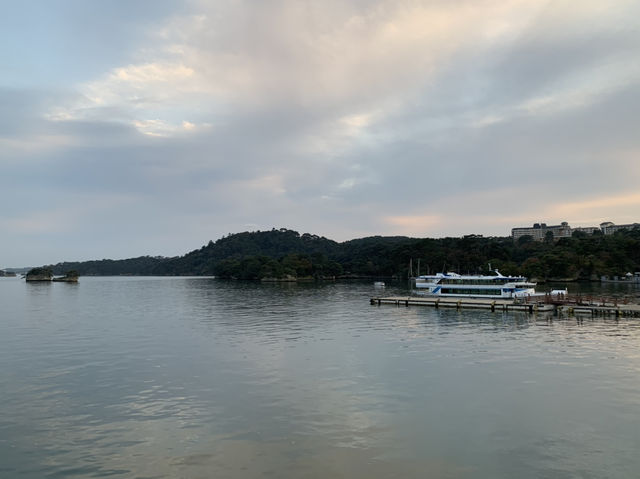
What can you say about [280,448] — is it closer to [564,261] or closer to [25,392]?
[25,392]

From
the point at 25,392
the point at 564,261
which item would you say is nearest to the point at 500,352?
the point at 25,392

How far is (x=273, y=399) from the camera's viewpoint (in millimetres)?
28047

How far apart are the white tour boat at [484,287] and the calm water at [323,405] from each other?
37.4 meters

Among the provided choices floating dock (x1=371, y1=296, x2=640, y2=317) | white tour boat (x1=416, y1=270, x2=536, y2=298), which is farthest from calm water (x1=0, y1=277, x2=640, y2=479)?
white tour boat (x1=416, y1=270, x2=536, y2=298)

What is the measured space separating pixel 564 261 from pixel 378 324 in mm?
132524

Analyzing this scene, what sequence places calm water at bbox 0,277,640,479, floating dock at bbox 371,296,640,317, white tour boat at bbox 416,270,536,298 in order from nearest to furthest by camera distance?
calm water at bbox 0,277,640,479, floating dock at bbox 371,296,640,317, white tour boat at bbox 416,270,536,298

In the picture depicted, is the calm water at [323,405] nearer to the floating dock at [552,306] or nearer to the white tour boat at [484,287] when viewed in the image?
the floating dock at [552,306]

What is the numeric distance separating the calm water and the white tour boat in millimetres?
37443

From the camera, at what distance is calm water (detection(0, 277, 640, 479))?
19.3m

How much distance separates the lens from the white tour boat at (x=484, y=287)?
9106 cm

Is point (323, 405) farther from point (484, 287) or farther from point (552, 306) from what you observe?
point (484, 287)

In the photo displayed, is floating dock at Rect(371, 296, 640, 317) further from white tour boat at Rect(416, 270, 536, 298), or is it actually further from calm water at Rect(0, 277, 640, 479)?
calm water at Rect(0, 277, 640, 479)

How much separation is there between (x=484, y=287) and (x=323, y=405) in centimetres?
7463

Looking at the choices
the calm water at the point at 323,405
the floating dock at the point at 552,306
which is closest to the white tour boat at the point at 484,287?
the floating dock at the point at 552,306
